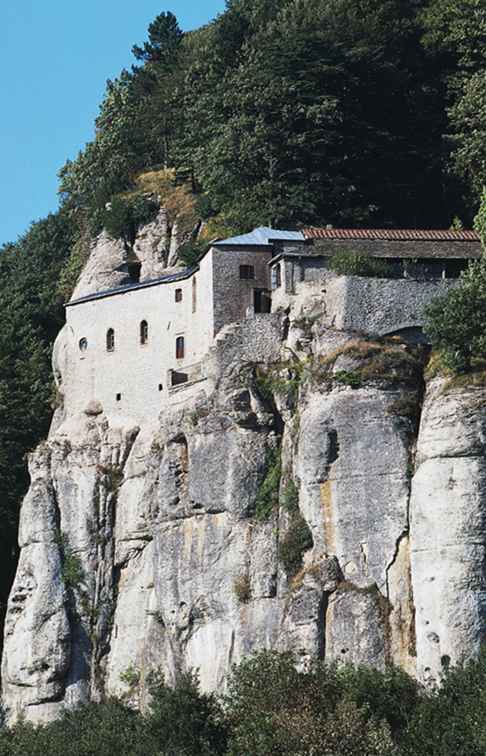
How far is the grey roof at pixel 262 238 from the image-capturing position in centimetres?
7975

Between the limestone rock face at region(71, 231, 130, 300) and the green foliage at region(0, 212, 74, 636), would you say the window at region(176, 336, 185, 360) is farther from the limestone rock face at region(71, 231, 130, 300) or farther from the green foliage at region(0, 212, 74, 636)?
the limestone rock face at region(71, 231, 130, 300)

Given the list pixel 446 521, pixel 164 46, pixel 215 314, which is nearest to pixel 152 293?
pixel 215 314

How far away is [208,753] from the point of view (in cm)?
6619

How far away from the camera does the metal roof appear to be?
79625mm

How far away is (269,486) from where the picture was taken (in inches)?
2975

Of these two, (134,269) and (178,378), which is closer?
(178,378)

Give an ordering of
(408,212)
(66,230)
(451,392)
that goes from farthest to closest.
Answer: (66,230) < (408,212) < (451,392)

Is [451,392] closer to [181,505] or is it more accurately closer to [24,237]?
[181,505]

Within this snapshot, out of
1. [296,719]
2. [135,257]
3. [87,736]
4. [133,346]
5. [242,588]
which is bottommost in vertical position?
[296,719]

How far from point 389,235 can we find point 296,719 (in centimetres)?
2169

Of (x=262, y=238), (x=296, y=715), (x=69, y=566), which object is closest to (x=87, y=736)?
(x=296, y=715)

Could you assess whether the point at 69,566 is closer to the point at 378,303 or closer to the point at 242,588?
the point at 242,588

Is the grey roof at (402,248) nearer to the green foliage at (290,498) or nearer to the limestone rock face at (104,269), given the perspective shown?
the green foliage at (290,498)

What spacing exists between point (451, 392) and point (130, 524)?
15.6m
